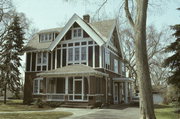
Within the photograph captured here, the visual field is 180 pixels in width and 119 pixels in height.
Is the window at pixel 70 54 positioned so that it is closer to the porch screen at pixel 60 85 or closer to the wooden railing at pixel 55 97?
the porch screen at pixel 60 85

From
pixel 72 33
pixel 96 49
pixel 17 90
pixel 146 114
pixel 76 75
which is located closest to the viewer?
pixel 146 114

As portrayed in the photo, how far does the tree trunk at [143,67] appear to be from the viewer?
8320 millimetres

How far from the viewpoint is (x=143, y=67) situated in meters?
8.68

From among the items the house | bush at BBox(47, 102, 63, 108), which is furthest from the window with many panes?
bush at BBox(47, 102, 63, 108)

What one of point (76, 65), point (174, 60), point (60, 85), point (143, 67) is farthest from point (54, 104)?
point (143, 67)

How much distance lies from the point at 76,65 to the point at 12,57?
975 centimetres

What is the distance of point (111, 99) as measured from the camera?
999 inches

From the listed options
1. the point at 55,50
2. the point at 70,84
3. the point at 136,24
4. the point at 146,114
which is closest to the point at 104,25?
the point at 55,50

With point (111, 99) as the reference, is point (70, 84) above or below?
above

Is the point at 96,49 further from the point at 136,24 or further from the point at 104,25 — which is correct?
the point at 136,24

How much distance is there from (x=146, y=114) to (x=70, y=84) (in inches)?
625

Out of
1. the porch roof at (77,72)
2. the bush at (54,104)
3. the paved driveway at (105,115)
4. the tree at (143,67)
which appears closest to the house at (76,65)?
the porch roof at (77,72)

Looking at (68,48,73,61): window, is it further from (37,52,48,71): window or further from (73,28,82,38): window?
(37,52,48,71): window

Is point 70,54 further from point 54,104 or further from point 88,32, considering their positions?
point 54,104
